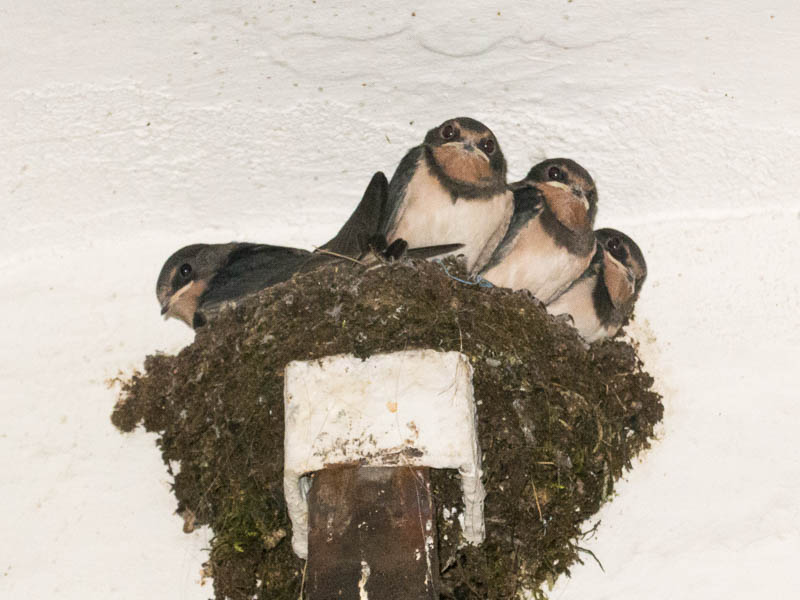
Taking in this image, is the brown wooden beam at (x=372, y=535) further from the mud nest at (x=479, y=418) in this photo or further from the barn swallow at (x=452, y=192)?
the barn swallow at (x=452, y=192)

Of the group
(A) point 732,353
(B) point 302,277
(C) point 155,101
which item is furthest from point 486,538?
(C) point 155,101

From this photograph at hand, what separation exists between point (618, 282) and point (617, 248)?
0.12 metres

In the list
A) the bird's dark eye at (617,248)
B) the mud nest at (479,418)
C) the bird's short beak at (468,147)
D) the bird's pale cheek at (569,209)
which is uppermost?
the bird's short beak at (468,147)

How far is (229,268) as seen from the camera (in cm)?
301

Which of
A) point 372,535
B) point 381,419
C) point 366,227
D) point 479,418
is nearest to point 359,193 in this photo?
point 366,227

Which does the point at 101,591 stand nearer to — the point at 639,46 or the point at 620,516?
the point at 620,516

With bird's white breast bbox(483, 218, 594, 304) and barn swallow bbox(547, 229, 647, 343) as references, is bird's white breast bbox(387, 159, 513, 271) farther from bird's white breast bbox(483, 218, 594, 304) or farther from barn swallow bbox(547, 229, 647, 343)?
barn swallow bbox(547, 229, 647, 343)

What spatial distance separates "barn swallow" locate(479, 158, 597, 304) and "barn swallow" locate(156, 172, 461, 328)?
→ 25 centimetres

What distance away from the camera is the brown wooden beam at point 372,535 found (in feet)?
6.11

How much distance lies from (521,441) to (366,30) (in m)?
1.32

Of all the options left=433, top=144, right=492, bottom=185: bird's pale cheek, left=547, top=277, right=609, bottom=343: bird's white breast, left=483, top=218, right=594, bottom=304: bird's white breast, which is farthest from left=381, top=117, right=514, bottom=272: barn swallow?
left=547, top=277, right=609, bottom=343: bird's white breast

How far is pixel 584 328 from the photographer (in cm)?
285

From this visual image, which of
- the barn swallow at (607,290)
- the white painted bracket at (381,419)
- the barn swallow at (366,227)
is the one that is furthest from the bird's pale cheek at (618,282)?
the white painted bracket at (381,419)

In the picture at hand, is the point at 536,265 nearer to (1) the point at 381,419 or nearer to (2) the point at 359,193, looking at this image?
(2) the point at 359,193
